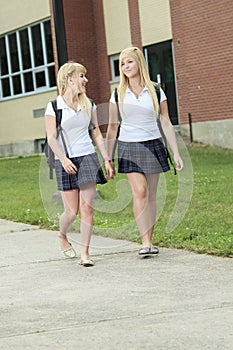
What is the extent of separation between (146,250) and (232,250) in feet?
2.64

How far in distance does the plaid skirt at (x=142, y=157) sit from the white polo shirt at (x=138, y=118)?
0.21 ft

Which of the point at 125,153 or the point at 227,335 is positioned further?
the point at 125,153

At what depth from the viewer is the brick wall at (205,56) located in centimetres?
2158

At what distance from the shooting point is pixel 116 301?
6484 mm

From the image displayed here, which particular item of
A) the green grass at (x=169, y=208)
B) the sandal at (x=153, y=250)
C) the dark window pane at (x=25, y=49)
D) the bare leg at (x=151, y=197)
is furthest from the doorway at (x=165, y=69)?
the sandal at (x=153, y=250)

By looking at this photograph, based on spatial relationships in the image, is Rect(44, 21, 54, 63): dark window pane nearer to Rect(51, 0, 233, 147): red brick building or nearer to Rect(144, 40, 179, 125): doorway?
Rect(51, 0, 233, 147): red brick building

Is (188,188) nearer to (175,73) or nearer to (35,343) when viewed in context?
(35,343)

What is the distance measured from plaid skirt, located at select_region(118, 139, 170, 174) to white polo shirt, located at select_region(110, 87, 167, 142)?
6cm

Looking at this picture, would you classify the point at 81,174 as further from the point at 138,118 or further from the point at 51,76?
the point at 51,76

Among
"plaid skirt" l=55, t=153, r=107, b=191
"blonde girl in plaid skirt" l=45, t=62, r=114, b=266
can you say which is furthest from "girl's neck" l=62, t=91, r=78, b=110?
"plaid skirt" l=55, t=153, r=107, b=191

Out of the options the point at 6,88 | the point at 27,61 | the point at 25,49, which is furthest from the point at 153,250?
the point at 6,88

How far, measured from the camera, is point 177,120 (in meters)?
24.2

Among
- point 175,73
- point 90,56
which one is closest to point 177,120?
point 175,73

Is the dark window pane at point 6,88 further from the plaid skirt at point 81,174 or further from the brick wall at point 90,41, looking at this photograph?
the plaid skirt at point 81,174
